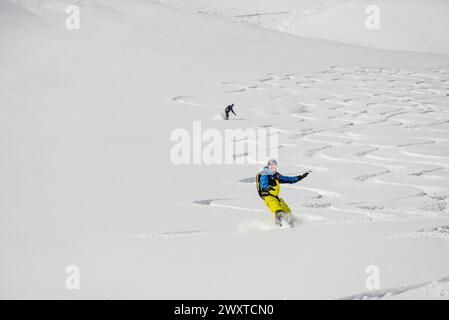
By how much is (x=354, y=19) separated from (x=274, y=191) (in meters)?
18.0

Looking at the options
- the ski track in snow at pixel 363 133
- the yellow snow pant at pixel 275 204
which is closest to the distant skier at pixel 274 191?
the yellow snow pant at pixel 275 204

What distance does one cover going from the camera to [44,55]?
450 inches

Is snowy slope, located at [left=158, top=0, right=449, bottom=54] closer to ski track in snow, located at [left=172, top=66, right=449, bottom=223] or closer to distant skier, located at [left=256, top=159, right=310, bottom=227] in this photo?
ski track in snow, located at [left=172, top=66, right=449, bottom=223]

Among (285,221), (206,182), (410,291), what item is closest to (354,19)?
(206,182)

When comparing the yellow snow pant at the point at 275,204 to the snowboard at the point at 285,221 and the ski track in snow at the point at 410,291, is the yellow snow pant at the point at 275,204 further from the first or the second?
the ski track in snow at the point at 410,291

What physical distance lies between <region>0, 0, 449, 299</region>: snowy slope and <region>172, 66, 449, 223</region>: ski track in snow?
0.08 feet

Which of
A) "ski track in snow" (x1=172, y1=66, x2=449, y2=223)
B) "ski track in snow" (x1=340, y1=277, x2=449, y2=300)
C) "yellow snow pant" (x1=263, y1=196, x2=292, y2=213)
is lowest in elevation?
"ski track in snow" (x1=340, y1=277, x2=449, y2=300)

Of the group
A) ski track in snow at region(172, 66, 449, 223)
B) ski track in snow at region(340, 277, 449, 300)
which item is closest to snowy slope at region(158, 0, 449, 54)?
ski track in snow at region(172, 66, 449, 223)

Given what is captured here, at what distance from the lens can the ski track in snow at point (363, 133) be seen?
3996 millimetres

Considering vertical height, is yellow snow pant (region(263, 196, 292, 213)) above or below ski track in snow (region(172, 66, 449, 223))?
below

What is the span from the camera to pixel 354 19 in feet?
65.7

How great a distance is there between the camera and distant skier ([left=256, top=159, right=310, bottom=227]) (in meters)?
3.41

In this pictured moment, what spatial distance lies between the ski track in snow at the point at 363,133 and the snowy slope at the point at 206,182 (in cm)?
3

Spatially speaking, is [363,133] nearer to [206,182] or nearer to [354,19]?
[206,182]
